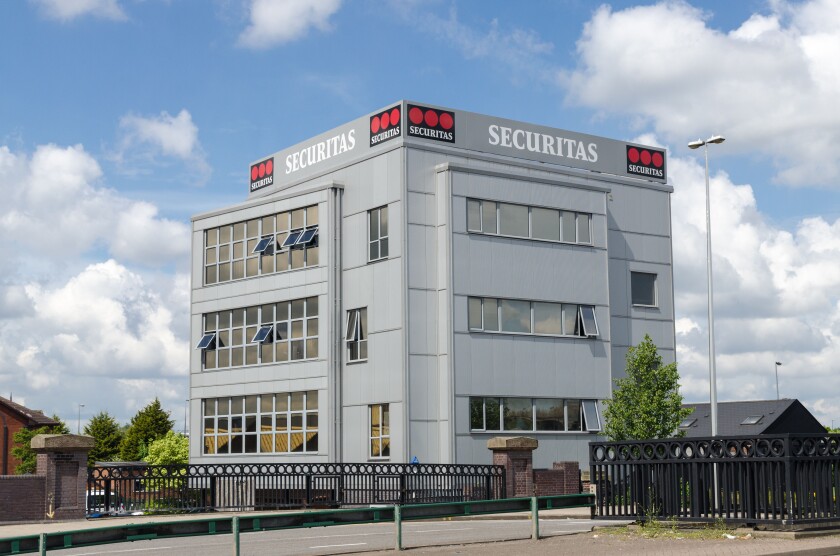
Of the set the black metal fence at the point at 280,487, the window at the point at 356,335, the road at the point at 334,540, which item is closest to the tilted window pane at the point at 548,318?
the window at the point at 356,335

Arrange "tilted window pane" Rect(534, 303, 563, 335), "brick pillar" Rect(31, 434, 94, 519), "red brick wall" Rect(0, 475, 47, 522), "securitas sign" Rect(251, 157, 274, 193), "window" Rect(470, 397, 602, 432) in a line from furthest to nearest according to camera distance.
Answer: "securitas sign" Rect(251, 157, 274, 193) < "tilted window pane" Rect(534, 303, 563, 335) < "window" Rect(470, 397, 602, 432) < "brick pillar" Rect(31, 434, 94, 519) < "red brick wall" Rect(0, 475, 47, 522)

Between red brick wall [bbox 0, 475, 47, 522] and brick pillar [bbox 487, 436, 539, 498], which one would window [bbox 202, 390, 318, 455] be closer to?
brick pillar [bbox 487, 436, 539, 498]

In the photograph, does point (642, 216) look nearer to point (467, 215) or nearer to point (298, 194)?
point (467, 215)

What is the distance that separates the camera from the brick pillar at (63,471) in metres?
27.4

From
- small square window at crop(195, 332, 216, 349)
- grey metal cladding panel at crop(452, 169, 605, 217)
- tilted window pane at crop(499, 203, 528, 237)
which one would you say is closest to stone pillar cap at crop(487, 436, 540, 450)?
tilted window pane at crop(499, 203, 528, 237)

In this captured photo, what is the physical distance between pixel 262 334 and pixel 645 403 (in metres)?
15.0

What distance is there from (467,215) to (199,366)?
46.2 feet

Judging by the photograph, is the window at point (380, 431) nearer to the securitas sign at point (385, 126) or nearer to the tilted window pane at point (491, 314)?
the tilted window pane at point (491, 314)

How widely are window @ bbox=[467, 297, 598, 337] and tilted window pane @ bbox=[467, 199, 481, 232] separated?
253 cm

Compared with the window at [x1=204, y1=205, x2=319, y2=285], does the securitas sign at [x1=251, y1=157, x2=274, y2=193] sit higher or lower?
higher

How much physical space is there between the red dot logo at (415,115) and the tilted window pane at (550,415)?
36.0 ft

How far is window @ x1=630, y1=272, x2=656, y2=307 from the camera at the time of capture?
47.3m

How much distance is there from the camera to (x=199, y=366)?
47.8 m

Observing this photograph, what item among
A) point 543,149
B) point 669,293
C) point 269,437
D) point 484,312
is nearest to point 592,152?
point 543,149
